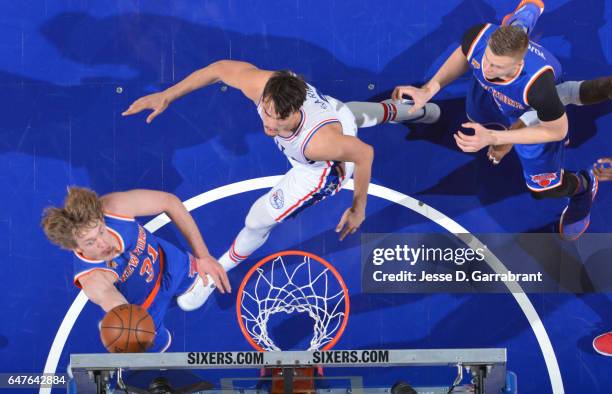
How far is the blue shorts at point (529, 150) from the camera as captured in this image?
6496 millimetres

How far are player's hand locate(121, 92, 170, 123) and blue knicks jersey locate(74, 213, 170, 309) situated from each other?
3.21ft

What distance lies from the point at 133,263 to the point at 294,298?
1.36 metres

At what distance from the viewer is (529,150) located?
650 centimetres

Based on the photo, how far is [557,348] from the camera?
6719 mm

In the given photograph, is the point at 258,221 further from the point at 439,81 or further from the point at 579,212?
the point at 579,212

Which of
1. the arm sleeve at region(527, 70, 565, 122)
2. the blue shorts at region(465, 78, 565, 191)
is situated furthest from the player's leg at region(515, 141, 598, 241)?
the arm sleeve at region(527, 70, 565, 122)

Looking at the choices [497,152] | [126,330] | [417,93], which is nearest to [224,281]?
[126,330]

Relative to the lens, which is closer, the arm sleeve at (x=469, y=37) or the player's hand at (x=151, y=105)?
the arm sleeve at (x=469, y=37)

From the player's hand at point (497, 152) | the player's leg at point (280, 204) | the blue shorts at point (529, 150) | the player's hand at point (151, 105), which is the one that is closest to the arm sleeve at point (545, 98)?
the blue shorts at point (529, 150)

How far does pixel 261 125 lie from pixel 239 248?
103 centimetres

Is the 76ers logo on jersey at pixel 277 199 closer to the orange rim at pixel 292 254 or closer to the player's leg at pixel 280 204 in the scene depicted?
the player's leg at pixel 280 204

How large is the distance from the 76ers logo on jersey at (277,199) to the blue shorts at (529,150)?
170 centimetres

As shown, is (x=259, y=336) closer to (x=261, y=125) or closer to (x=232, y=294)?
(x=232, y=294)

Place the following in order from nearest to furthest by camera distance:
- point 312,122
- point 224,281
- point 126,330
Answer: point 126,330 < point 312,122 < point 224,281
